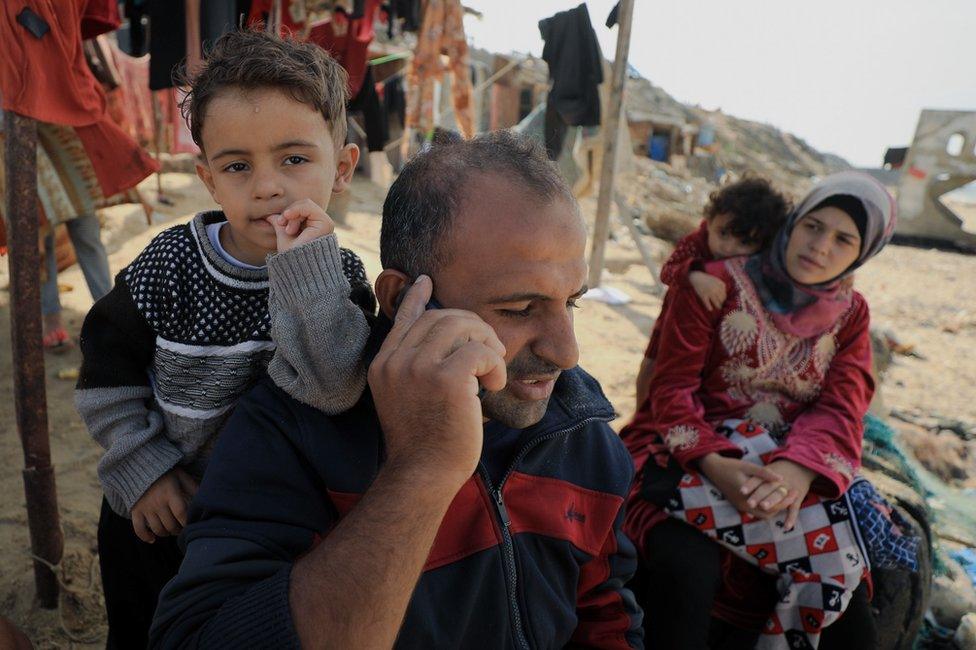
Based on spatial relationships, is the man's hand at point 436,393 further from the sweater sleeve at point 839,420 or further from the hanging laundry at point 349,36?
the hanging laundry at point 349,36

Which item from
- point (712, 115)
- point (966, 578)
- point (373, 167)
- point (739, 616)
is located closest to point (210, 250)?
point (739, 616)

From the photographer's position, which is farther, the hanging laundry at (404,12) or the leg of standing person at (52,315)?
the hanging laundry at (404,12)

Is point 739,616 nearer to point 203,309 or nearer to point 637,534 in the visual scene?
point 637,534

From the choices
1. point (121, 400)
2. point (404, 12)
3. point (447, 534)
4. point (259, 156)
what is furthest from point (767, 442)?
point (404, 12)

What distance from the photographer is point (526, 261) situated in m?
1.40

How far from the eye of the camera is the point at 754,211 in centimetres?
306

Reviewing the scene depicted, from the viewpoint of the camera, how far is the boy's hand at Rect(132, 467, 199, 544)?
160 centimetres

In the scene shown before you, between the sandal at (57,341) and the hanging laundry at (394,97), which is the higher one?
the hanging laundry at (394,97)

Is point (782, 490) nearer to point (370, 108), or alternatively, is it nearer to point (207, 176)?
point (207, 176)

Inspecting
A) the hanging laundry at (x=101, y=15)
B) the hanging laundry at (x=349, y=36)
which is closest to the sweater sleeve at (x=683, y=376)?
the hanging laundry at (x=101, y=15)

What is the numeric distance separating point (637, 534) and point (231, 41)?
217cm

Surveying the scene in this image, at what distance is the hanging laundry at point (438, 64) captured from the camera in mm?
7215

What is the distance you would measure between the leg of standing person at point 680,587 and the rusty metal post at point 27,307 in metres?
2.24

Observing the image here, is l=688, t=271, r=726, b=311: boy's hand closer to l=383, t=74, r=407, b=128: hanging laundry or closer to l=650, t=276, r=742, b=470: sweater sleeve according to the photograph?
l=650, t=276, r=742, b=470: sweater sleeve
